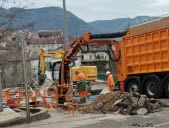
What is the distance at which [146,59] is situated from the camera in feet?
62.9

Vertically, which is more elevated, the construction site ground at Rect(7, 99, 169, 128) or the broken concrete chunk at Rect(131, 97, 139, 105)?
the broken concrete chunk at Rect(131, 97, 139, 105)

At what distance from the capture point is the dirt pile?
13867 millimetres

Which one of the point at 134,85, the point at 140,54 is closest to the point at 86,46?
the point at 140,54

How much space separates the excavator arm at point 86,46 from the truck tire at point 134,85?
4.34 ft

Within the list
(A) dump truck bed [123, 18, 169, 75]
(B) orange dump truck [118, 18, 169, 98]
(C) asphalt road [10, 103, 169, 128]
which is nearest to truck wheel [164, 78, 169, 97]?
(B) orange dump truck [118, 18, 169, 98]

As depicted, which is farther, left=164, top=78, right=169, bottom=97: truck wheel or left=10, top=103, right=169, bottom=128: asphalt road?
left=164, top=78, right=169, bottom=97: truck wheel

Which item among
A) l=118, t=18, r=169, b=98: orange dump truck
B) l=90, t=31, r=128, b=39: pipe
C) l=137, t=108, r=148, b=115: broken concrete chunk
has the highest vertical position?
l=90, t=31, r=128, b=39: pipe

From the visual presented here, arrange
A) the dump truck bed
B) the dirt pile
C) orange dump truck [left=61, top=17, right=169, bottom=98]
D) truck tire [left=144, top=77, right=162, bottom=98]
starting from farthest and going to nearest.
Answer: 1. truck tire [left=144, top=77, right=162, bottom=98]
2. orange dump truck [left=61, top=17, right=169, bottom=98]
3. the dump truck bed
4. the dirt pile

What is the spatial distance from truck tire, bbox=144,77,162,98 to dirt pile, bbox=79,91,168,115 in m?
3.54

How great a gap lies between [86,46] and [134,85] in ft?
10.4

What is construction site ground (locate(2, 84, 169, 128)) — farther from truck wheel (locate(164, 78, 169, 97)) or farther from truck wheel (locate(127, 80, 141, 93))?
truck wheel (locate(127, 80, 141, 93))

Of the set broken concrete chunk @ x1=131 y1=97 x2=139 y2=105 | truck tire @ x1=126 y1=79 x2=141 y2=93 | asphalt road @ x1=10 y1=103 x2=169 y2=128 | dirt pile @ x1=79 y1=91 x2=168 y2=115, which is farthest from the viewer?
truck tire @ x1=126 y1=79 x2=141 y2=93

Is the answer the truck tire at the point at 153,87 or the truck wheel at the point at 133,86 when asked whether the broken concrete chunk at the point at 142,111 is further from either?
the truck wheel at the point at 133,86

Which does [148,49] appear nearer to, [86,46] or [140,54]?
[140,54]
